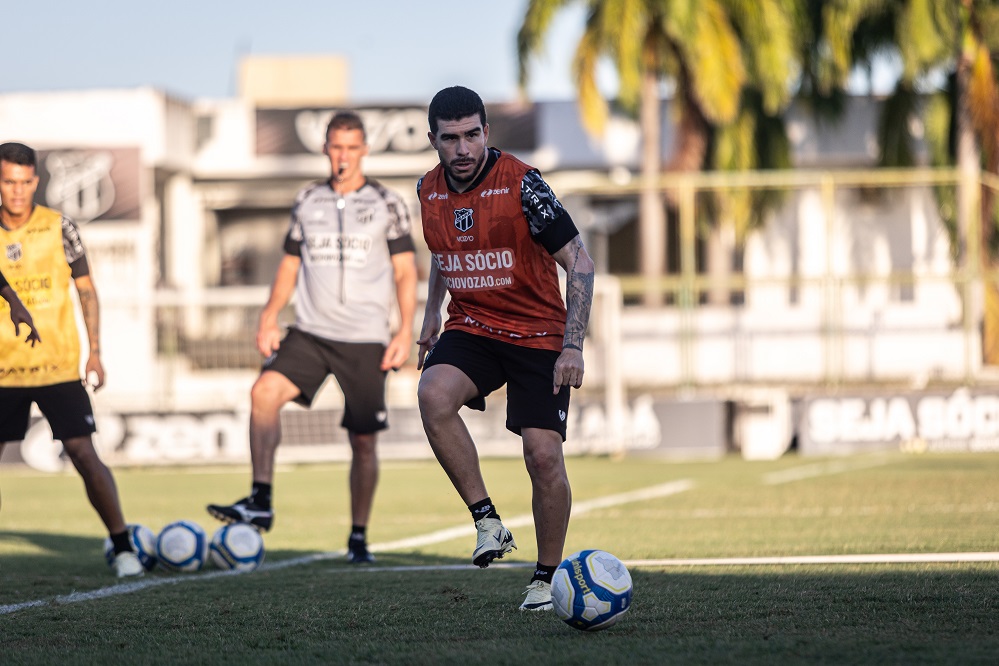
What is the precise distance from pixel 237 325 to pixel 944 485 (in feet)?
33.6

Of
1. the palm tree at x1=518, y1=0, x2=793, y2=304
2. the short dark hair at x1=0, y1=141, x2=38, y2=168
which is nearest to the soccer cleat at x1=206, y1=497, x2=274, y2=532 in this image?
the short dark hair at x1=0, y1=141, x2=38, y2=168

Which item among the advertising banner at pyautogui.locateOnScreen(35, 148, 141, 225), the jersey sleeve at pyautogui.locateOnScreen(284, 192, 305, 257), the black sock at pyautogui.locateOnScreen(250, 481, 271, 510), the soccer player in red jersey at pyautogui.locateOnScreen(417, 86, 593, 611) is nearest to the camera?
the soccer player in red jersey at pyautogui.locateOnScreen(417, 86, 593, 611)

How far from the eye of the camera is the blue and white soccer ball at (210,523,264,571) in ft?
25.4

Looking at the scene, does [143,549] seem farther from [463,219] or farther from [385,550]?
[463,219]

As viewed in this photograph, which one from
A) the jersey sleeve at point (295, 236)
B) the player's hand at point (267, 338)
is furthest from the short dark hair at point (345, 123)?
the player's hand at point (267, 338)

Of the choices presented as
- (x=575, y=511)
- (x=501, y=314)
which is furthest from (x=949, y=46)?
(x=501, y=314)

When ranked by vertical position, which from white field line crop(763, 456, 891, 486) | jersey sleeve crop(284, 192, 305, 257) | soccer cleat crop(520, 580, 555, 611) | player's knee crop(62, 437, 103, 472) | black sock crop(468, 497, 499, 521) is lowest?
white field line crop(763, 456, 891, 486)

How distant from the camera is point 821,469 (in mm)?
15711

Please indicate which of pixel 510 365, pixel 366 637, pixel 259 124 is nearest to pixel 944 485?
pixel 510 365

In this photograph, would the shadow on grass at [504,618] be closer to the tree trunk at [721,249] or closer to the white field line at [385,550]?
the white field line at [385,550]

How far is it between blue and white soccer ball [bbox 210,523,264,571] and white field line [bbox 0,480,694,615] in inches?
3.2

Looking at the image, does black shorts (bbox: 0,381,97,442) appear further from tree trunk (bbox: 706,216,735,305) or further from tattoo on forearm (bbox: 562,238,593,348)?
tree trunk (bbox: 706,216,735,305)

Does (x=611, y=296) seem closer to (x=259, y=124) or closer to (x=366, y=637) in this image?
(x=259, y=124)

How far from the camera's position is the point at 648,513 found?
10797mm
